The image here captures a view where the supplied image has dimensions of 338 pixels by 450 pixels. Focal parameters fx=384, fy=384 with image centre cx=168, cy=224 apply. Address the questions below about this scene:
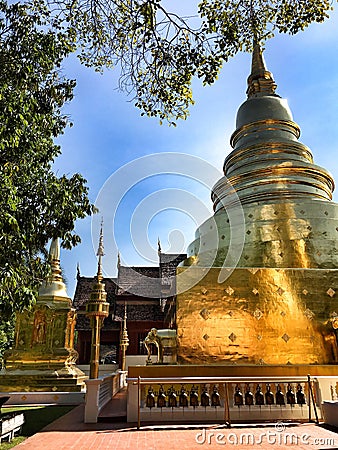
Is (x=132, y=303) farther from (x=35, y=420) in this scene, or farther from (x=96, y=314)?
(x=35, y=420)

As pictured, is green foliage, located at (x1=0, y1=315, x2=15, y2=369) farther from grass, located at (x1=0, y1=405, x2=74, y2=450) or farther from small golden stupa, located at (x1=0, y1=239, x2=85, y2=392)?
grass, located at (x1=0, y1=405, x2=74, y2=450)

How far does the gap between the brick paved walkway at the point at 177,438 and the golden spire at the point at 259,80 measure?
→ 1447 cm

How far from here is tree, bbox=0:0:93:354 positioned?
5613 millimetres

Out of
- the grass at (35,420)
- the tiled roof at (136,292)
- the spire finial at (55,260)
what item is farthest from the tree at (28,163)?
the tiled roof at (136,292)

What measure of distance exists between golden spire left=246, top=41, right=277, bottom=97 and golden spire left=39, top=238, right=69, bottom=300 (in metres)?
11.1

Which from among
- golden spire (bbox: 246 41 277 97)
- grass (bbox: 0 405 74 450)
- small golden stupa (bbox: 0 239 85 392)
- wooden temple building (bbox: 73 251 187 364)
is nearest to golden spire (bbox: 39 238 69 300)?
small golden stupa (bbox: 0 239 85 392)

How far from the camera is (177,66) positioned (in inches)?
259

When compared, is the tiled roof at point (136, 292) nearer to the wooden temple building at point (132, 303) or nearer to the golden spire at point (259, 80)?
the wooden temple building at point (132, 303)

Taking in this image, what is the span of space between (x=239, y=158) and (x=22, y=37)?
9858mm

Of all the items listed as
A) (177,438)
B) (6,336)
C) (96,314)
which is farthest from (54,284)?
(177,438)

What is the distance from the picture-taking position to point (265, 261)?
11.0 m

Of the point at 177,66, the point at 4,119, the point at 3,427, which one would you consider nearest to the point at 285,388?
the point at 3,427

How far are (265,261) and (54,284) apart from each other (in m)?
9.35

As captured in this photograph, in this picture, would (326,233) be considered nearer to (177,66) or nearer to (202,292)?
(202,292)
